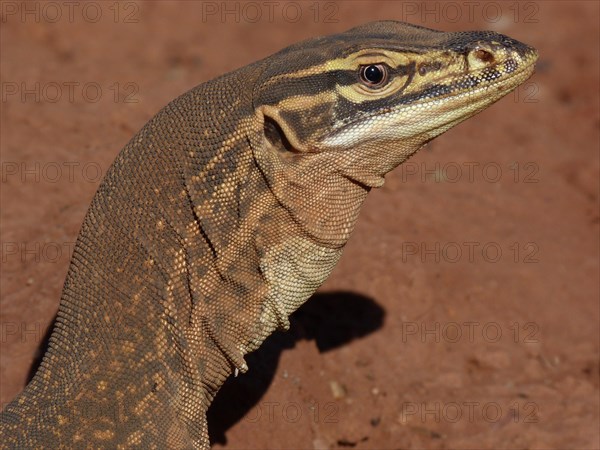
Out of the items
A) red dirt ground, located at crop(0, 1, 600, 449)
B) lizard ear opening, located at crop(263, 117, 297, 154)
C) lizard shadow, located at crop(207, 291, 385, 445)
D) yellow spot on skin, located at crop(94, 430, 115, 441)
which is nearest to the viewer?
yellow spot on skin, located at crop(94, 430, 115, 441)

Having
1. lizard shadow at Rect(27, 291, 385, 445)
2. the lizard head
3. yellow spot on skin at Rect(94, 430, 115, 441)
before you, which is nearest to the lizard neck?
yellow spot on skin at Rect(94, 430, 115, 441)

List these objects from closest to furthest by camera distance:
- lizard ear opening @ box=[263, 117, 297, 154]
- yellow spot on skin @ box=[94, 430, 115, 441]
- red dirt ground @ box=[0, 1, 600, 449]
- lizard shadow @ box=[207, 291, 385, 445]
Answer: yellow spot on skin @ box=[94, 430, 115, 441]
lizard ear opening @ box=[263, 117, 297, 154]
lizard shadow @ box=[207, 291, 385, 445]
red dirt ground @ box=[0, 1, 600, 449]

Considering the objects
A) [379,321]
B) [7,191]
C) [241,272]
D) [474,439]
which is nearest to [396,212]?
[379,321]

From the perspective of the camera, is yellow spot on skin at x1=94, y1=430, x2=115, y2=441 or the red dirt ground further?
the red dirt ground

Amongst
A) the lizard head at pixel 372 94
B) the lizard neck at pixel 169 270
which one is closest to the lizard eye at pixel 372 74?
the lizard head at pixel 372 94

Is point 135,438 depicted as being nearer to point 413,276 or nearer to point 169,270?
point 169,270

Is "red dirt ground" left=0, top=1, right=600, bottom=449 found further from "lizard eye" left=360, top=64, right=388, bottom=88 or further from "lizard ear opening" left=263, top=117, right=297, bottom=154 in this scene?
"lizard eye" left=360, top=64, right=388, bottom=88

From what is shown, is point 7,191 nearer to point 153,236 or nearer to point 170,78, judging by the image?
point 153,236

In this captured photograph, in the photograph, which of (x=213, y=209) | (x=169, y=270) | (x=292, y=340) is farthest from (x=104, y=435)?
(x=292, y=340)
